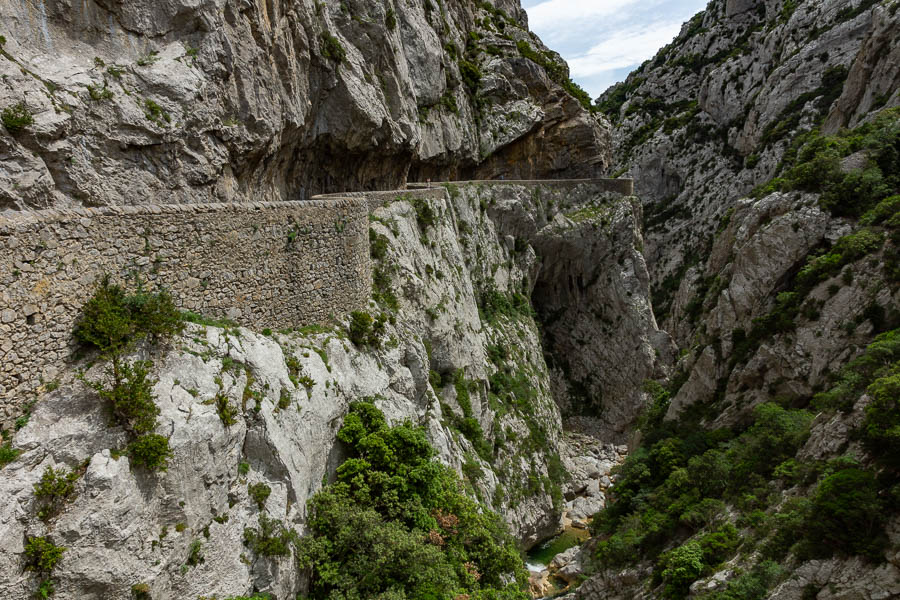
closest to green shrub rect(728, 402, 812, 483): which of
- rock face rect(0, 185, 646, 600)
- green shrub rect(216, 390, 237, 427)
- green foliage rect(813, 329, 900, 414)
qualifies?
green foliage rect(813, 329, 900, 414)

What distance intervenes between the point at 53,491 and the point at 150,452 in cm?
159

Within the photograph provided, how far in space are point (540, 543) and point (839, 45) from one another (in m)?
57.7

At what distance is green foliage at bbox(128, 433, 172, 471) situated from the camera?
9914 millimetres

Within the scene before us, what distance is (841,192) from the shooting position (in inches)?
893

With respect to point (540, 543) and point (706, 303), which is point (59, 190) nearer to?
point (540, 543)

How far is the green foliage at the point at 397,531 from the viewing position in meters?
12.8

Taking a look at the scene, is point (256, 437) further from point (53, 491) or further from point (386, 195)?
point (386, 195)

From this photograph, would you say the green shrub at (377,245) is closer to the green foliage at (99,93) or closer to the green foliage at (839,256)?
the green foliage at (99,93)

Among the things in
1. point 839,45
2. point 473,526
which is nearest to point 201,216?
point 473,526

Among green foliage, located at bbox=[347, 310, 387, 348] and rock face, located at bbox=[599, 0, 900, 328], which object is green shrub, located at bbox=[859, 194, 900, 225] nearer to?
rock face, located at bbox=[599, 0, 900, 328]

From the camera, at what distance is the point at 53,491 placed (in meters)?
8.91

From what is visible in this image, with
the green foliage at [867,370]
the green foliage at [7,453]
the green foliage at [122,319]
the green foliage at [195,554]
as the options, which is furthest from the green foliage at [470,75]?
the green foliage at [7,453]

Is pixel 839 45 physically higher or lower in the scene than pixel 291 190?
higher

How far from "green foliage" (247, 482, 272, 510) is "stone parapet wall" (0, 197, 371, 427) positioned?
15.1 ft
